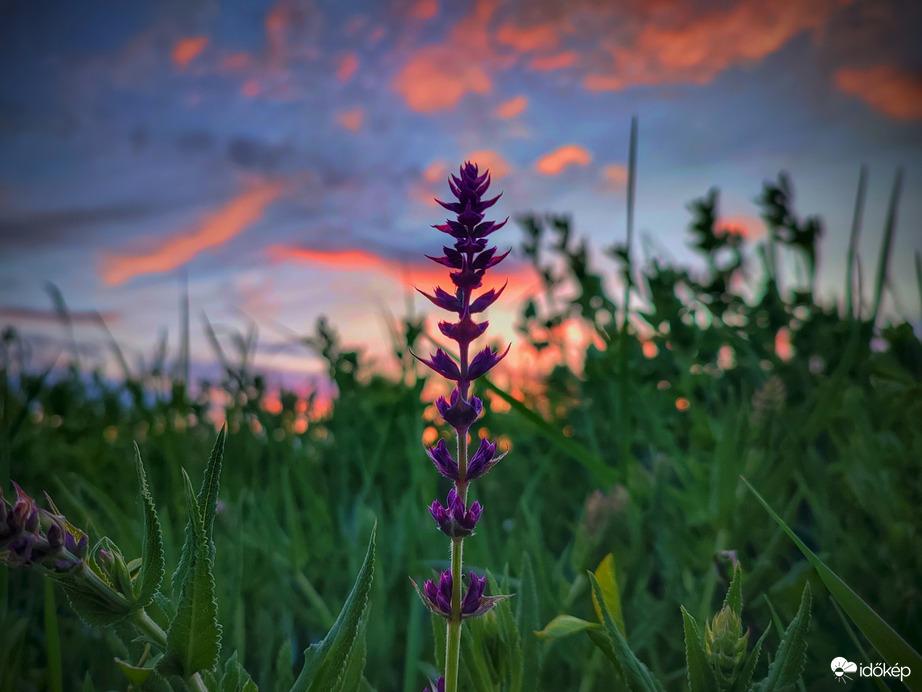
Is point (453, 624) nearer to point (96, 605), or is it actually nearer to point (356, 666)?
point (356, 666)

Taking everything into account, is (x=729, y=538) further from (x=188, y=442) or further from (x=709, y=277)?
(x=188, y=442)

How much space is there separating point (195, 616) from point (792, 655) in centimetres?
100

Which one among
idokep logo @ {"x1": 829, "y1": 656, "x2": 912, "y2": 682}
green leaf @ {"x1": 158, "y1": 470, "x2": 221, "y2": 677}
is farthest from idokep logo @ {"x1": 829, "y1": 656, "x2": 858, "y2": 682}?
green leaf @ {"x1": 158, "y1": 470, "x2": 221, "y2": 677}

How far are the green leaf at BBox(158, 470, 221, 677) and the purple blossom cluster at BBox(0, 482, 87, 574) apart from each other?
0.52ft

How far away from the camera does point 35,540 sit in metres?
0.90

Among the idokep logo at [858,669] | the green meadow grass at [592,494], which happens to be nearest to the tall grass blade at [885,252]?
the green meadow grass at [592,494]

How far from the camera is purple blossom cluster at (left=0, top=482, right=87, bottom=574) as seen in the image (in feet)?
2.90

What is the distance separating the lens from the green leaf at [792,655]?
3.87 feet

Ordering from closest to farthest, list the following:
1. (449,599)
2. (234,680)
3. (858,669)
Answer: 1. (449,599)
2. (234,680)
3. (858,669)

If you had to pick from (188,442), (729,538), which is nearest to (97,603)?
(729,538)

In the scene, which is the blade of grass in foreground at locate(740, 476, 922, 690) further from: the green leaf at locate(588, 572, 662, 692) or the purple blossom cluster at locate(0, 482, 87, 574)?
the purple blossom cluster at locate(0, 482, 87, 574)

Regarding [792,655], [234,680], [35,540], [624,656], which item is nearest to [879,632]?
[792,655]

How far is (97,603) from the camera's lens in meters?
1.02

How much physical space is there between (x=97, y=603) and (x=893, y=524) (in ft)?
7.85
